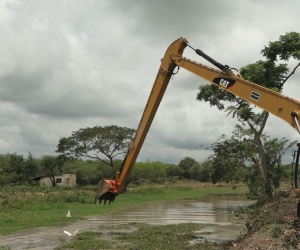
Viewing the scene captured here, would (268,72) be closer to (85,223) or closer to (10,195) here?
(85,223)

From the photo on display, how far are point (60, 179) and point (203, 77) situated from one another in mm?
50283

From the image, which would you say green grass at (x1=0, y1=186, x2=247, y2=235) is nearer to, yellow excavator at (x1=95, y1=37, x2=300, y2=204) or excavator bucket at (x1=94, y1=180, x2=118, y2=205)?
excavator bucket at (x1=94, y1=180, x2=118, y2=205)

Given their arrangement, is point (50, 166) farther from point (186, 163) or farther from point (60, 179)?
point (186, 163)

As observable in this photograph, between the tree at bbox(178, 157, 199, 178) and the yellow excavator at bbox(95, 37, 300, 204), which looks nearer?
the yellow excavator at bbox(95, 37, 300, 204)

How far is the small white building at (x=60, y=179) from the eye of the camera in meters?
57.3

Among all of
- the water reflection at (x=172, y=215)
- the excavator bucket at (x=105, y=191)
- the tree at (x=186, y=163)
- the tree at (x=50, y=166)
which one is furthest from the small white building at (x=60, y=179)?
the excavator bucket at (x=105, y=191)

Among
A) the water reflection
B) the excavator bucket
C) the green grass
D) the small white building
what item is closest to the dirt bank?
the excavator bucket

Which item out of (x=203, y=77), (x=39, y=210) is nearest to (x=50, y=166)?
(x=39, y=210)

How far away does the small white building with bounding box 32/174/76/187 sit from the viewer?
57.3 meters

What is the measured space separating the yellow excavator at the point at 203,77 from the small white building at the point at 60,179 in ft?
152

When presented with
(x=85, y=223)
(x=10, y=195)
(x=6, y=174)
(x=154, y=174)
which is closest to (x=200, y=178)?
(x=154, y=174)

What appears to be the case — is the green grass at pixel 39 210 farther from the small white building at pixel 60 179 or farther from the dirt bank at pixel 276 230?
the small white building at pixel 60 179

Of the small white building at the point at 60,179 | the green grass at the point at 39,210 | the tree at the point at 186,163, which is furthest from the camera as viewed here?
the tree at the point at 186,163

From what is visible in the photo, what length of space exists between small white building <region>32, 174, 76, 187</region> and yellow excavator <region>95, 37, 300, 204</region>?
1824 inches
